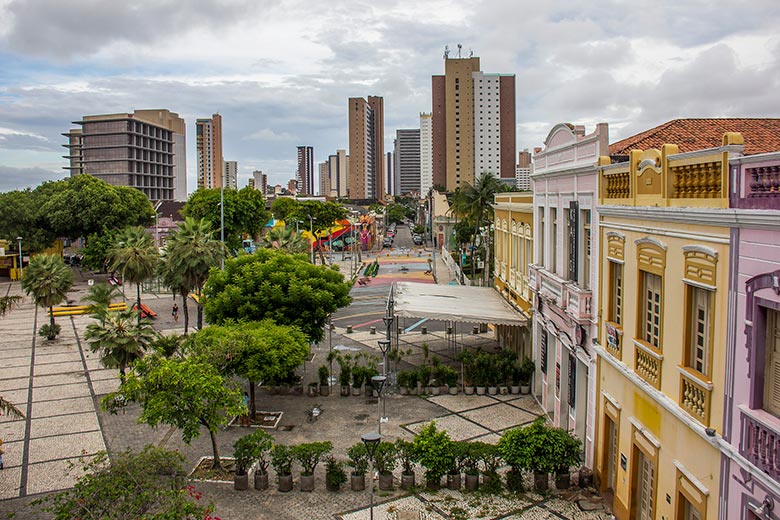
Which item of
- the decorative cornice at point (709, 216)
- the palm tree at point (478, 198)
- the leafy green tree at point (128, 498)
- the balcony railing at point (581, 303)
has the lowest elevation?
the leafy green tree at point (128, 498)

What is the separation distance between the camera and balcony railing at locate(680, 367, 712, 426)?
988 cm

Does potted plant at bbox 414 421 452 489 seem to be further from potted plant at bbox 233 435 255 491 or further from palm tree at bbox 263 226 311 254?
palm tree at bbox 263 226 311 254

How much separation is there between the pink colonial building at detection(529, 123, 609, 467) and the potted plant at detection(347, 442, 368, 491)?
17.9ft

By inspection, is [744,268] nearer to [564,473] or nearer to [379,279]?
[564,473]

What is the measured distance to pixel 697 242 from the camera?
1026 centimetres

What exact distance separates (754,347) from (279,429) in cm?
1530

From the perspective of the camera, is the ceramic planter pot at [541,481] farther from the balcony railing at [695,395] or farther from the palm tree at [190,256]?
the palm tree at [190,256]

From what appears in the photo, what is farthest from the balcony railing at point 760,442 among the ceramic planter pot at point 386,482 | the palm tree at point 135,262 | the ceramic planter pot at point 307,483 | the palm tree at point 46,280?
the palm tree at point 135,262

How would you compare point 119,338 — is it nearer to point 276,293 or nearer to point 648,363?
point 276,293

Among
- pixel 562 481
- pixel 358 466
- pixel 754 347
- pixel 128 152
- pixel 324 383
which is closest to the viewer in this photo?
pixel 754 347

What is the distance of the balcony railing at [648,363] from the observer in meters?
11.8

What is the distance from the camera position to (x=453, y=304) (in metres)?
27.1

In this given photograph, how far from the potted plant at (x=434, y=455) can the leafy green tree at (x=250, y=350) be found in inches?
245

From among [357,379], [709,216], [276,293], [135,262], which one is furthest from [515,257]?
[135,262]
